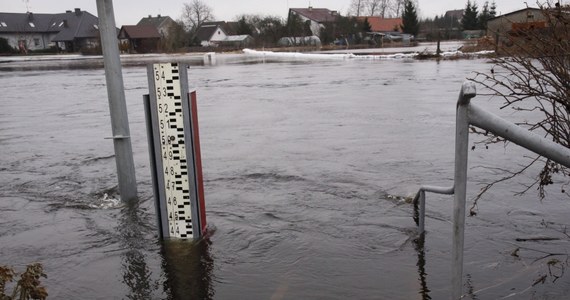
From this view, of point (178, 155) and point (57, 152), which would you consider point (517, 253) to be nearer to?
point (178, 155)

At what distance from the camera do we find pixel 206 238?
4.91 meters

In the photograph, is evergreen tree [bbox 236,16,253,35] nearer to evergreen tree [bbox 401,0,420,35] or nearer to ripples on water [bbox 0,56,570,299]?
evergreen tree [bbox 401,0,420,35]

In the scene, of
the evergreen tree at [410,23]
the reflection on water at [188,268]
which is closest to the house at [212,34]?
the evergreen tree at [410,23]

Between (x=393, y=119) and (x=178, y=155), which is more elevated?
(x=178, y=155)

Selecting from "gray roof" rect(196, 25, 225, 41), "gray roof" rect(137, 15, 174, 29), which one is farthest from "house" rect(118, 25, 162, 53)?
"gray roof" rect(196, 25, 225, 41)

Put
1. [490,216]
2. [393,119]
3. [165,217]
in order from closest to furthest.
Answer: [165,217] < [490,216] < [393,119]

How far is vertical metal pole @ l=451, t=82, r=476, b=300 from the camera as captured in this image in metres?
2.41

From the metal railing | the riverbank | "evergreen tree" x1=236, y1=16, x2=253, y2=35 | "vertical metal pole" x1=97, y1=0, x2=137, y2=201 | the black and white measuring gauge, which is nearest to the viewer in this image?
the metal railing

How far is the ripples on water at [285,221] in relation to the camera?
3.99m

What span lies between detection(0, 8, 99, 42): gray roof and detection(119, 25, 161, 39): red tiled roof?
4.77 meters

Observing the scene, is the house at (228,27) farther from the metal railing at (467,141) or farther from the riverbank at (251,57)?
the metal railing at (467,141)

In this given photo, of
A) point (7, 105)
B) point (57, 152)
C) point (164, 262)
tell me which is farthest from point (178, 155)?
point (7, 105)

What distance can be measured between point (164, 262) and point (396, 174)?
148 inches

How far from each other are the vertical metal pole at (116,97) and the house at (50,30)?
87364 mm
